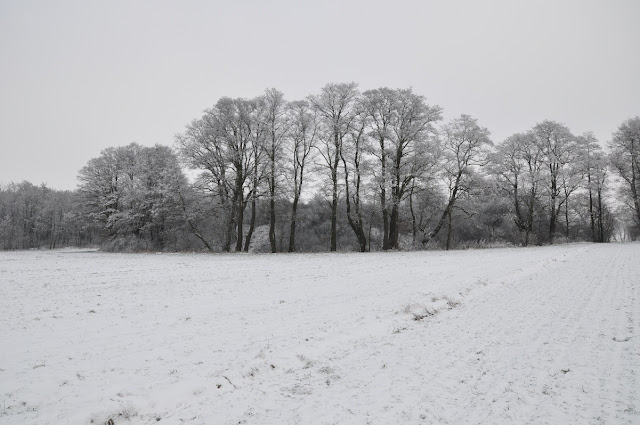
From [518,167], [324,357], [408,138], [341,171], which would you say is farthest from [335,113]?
[324,357]

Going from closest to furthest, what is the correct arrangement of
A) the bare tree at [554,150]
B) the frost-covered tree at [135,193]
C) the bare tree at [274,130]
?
1. the bare tree at [274,130]
2. the frost-covered tree at [135,193]
3. the bare tree at [554,150]

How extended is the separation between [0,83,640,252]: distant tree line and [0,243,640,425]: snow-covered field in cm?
2090

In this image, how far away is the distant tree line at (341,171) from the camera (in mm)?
30156

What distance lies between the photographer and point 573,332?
6.35m

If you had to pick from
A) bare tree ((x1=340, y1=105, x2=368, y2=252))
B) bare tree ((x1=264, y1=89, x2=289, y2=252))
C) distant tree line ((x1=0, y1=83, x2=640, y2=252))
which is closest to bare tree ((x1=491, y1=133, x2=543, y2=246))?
distant tree line ((x1=0, y1=83, x2=640, y2=252))

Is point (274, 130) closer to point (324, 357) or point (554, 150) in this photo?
point (324, 357)

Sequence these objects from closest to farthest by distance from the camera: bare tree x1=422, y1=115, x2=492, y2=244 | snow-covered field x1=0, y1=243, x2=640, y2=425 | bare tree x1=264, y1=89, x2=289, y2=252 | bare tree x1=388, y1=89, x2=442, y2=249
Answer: snow-covered field x1=0, y1=243, x2=640, y2=425 < bare tree x1=388, y1=89, x2=442, y2=249 < bare tree x1=264, y1=89, x2=289, y2=252 < bare tree x1=422, y1=115, x2=492, y2=244

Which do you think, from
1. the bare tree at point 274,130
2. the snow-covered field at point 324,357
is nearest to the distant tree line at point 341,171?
the bare tree at point 274,130

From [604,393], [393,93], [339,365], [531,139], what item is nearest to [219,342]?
[339,365]

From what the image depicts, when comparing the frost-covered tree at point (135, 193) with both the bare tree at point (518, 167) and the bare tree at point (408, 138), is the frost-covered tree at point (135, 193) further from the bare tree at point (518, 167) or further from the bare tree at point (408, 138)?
the bare tree at point (518, 167)

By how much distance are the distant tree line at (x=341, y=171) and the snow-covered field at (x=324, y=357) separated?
20902 millimetres

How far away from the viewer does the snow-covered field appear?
383 cm

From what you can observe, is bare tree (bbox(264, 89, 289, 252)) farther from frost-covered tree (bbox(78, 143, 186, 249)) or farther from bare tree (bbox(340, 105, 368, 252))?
frost-covered tree (bbox(78, 143, 186, 249))

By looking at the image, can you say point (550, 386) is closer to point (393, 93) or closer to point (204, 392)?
point (204, 392)
